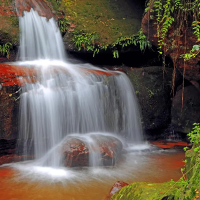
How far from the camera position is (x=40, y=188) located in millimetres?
4105

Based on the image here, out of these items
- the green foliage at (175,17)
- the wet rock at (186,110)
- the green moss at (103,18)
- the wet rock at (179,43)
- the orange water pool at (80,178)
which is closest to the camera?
the orange water pool at (80,178)

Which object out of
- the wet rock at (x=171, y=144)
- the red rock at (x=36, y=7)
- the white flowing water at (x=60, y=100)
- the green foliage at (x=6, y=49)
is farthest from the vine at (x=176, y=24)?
the green foliage at (x=6, y=49)

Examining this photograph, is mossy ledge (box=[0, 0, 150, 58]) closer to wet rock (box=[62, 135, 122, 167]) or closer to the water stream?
the water stream

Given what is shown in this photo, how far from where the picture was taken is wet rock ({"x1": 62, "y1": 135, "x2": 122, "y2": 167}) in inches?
201

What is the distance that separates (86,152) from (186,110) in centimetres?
407

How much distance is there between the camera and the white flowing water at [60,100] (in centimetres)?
562

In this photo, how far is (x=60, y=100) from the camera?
19.7ft

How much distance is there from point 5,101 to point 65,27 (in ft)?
14.4

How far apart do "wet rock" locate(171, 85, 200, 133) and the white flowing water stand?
1.35m

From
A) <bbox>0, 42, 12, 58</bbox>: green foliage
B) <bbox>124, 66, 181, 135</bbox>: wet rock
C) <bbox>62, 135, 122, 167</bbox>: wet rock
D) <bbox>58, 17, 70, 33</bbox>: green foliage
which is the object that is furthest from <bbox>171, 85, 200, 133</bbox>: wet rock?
<bbox>0, 42, 12, 58</bbox>: green foliage

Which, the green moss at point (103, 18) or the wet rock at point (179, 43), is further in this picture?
the green moss at point (103, 18)

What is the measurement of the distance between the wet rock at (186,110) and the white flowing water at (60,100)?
53.1 inches

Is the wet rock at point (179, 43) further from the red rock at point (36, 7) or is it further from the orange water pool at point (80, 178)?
the red rock at point (36, 7)

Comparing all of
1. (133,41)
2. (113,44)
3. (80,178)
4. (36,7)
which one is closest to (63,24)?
(36,7)
